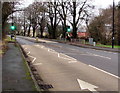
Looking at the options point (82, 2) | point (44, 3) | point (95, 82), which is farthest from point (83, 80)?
point (44, 3)

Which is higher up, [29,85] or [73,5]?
[73,5]

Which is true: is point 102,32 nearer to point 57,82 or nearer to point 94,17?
point 94,17

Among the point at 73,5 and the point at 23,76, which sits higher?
the point at 73,5

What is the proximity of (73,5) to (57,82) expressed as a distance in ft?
136

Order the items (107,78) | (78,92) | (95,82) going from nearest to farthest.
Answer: (78,92), (95,82), (107,78)

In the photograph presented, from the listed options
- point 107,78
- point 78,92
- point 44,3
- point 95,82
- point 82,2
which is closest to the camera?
point 78,92

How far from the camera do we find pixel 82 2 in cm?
4769

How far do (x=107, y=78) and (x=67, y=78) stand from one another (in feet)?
5.99

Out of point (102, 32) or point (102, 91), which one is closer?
point (102, 91)

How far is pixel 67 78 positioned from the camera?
958 centimetres

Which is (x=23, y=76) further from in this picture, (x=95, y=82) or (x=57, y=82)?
(x=95, y=82)

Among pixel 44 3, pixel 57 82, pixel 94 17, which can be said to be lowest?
pixel 57 82

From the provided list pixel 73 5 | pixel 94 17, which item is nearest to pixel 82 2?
pixel 73 5

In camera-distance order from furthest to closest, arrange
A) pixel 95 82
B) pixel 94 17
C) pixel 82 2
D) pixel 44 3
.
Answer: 1. pixel 44 3
2. pixel 94 17
3. pixel 82 2
4. pixel 95 82
